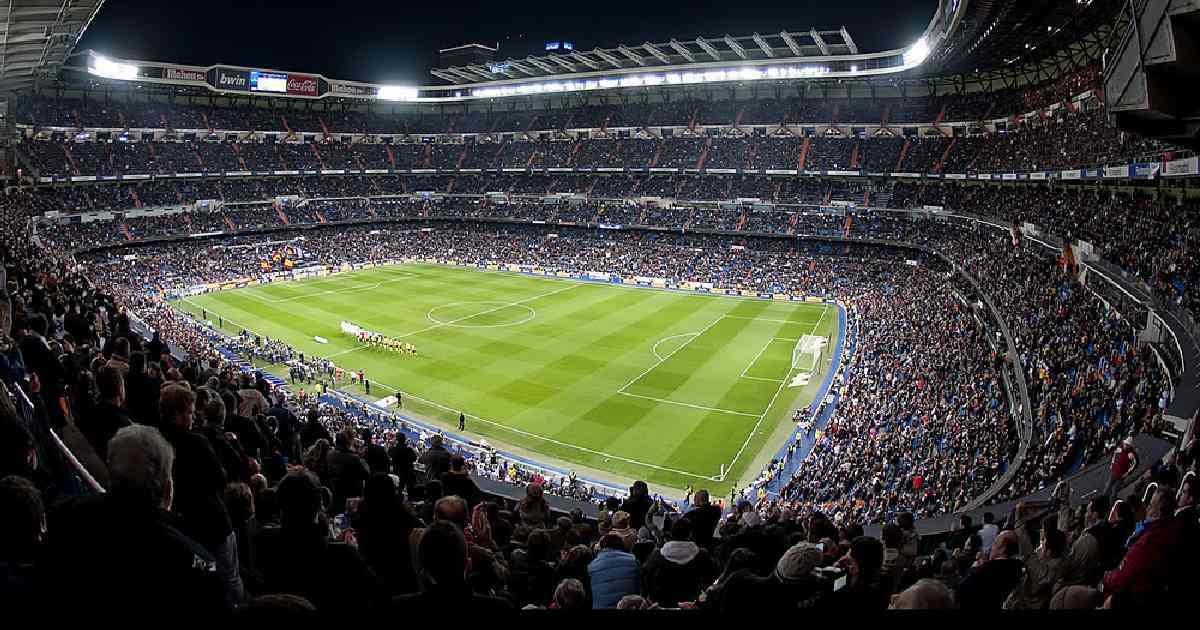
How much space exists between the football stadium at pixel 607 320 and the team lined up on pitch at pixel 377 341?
0.20 metres

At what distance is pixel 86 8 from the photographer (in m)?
21.9

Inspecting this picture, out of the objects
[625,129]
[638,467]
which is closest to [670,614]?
[638,467]

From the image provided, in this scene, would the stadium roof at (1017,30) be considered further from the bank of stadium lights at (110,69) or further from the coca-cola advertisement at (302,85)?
the bank of stadium lights at (110,69)

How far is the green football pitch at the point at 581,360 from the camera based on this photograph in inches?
1080

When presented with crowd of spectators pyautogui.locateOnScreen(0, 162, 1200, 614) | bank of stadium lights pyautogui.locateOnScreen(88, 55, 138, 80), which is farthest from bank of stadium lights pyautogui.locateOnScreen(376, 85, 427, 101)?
crowd of spectators pyautogui.locateOnScreen(0, 162, 1200, 614)

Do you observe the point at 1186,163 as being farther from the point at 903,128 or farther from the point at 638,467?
the point at 903,128

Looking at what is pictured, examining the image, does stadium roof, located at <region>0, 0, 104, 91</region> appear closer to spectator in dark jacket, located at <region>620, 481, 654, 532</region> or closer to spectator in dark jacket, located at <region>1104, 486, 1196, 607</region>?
spectator in dark jacket, located at <region>620, 481, 654, 532</region>

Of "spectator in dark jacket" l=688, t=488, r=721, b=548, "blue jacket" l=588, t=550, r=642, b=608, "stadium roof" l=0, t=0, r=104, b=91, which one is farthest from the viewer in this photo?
"stadium roof" l=0, t=0, r=104, b=91

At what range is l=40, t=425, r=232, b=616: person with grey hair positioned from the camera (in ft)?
8.14

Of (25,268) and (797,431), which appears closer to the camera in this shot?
(25,268)

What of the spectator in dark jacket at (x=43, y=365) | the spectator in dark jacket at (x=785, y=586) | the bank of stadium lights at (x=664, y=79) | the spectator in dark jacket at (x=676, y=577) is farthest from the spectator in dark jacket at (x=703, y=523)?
the bank of stadium lights at (x=664, y=79)

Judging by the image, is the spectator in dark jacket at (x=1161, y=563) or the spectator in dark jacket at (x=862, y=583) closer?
the spectator in dark jacket at (x=862, y=583)

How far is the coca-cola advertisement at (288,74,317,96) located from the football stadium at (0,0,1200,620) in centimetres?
62

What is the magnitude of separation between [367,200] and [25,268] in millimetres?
67148
